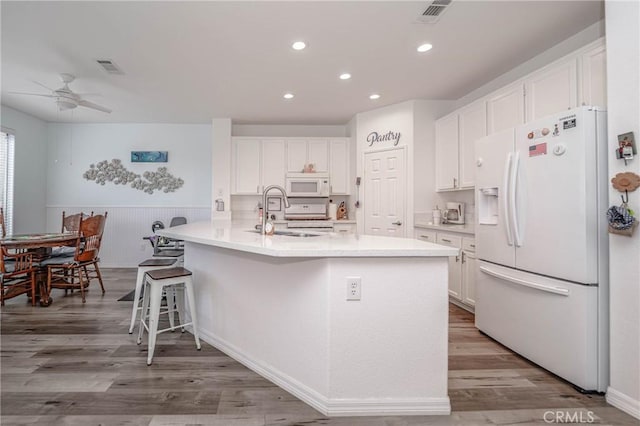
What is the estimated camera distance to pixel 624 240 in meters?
1.77

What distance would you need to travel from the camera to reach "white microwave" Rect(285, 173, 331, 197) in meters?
5.32

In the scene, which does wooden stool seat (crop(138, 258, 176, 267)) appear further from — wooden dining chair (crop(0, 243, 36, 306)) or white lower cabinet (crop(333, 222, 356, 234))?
white lower cabinet (crop(333, 222, 356, 234))

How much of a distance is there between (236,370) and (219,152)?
3.96m

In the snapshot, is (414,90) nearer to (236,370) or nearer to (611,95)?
(611,95)

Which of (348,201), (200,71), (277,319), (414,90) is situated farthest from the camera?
(348,201)

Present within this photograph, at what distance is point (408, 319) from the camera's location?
68.8 inches

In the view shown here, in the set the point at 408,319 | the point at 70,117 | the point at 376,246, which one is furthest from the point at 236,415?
the point at 70,117

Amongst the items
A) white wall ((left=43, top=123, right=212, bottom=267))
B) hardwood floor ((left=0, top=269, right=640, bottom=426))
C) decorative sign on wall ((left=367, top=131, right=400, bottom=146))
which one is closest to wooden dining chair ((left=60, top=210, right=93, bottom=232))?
white wall ((left=43, top=123, right=212, bottom=267))

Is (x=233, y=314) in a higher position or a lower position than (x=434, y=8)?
lower

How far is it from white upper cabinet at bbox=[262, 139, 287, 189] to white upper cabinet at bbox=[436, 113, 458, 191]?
2491 mm

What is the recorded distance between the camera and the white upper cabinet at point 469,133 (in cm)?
350

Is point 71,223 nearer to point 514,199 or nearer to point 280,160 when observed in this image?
point 280,160

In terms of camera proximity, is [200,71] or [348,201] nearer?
[200,71]

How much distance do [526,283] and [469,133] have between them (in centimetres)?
204
